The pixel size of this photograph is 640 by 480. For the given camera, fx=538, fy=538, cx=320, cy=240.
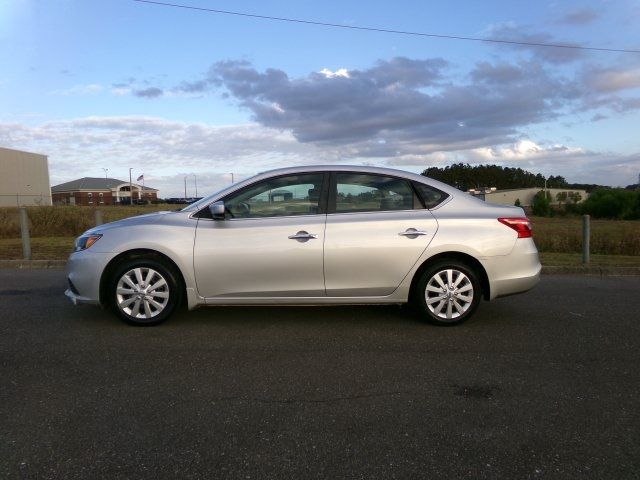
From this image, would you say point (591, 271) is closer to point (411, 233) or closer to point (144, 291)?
point (411, 233)

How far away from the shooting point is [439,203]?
559 cm

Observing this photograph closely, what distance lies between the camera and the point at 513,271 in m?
5.51

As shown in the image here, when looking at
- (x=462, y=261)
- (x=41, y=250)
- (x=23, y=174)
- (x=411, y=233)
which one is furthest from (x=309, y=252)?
(x=23, y=174)

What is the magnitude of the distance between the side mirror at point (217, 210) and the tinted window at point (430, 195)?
6.57 feet

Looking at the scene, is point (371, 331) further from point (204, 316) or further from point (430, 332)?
point (204, 316)

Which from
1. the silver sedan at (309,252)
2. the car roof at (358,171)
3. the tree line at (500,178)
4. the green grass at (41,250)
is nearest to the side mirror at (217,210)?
the silver sedan at (309,252)

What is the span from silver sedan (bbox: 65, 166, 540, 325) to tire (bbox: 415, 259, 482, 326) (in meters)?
0.01

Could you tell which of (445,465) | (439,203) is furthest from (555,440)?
(439,203)

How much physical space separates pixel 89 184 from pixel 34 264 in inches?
4391

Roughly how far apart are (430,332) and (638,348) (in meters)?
1.82

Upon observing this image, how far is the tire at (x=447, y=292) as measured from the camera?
5.41 m

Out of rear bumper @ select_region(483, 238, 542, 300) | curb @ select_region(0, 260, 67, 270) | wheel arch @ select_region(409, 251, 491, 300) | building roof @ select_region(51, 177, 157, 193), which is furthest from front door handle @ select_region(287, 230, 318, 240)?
building roof @ select_region(51, 177, 157, 193)

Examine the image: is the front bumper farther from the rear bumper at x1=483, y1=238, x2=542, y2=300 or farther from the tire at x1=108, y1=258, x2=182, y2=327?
the rear bumper at x1=483, y1=238, x2=542, y2=300

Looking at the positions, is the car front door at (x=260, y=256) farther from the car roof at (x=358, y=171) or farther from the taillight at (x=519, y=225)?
the taillight at (x=519, y=225)
